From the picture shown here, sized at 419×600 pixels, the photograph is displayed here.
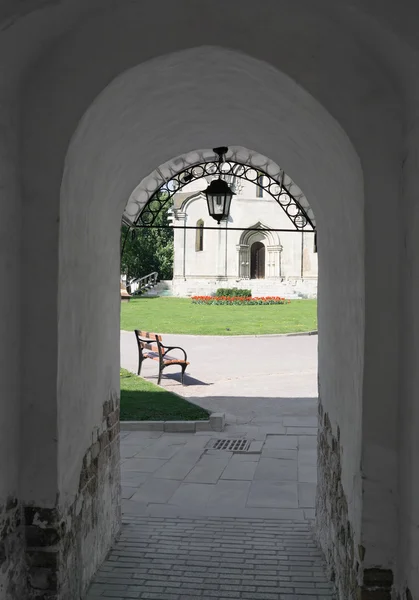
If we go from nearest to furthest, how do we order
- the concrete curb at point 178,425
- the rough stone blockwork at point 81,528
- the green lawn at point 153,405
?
the rough stone blockwork at point 81,528 → the concrete curb at point 178,425 → the green lawn at point 153,405

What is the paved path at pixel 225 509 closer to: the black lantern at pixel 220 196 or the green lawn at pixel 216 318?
the black lantern at pixel 220 196

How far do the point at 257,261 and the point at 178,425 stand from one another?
1522 inches

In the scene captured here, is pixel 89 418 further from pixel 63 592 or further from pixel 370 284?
pixel 370 284

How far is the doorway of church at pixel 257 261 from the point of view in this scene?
46.8 m

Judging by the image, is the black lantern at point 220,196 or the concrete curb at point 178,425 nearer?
the black lantern at point 220,196

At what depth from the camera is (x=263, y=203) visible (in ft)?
140

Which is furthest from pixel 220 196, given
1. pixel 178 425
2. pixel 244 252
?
pixel 244 252

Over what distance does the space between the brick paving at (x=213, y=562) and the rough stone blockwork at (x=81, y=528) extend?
23 centimetres

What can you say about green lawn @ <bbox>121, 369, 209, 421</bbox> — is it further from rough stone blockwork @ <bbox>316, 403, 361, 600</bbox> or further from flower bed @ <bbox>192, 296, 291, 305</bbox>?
flower bed @ <bbox>192, 296, 291, 305</bbox>

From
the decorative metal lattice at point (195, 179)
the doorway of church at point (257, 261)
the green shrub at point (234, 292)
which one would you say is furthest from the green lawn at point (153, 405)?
the doorway of church at point (257, 261)

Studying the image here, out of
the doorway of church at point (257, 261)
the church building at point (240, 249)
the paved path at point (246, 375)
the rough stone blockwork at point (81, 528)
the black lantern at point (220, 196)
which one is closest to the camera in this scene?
the rough stone blockwork at point (81, 528)

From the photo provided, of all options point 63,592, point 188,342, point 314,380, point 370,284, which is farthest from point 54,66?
point 188,342

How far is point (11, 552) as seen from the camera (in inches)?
122

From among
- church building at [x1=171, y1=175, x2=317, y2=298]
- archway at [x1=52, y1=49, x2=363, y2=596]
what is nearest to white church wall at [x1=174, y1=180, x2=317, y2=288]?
church building at [x1=171, y1=175, x2=317, y2=298]
